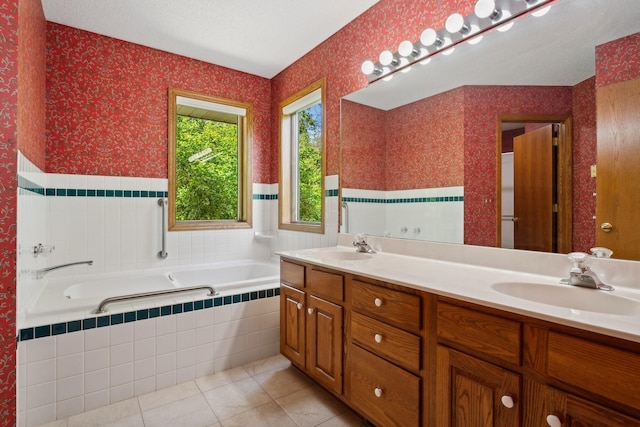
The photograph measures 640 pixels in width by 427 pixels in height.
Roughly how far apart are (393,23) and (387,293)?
1.80 m

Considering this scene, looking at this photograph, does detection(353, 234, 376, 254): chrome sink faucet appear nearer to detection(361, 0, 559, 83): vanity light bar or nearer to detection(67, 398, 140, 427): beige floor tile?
detection(361, 0, 559, 83): vanity light bar

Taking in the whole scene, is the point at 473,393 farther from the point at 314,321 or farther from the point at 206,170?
the point at 206,170

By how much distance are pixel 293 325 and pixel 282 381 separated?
0.37m

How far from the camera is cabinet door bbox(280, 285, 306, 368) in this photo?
6.52 feet

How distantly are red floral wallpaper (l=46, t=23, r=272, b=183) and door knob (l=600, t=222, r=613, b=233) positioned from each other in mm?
3094

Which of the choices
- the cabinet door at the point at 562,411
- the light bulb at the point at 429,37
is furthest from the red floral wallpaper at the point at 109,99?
the cabinet door at the point at 562,411

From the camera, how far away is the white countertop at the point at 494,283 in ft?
2.78

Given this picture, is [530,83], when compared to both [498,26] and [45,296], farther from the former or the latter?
[45,296]

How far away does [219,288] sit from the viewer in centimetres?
231

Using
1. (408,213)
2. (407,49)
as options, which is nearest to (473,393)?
(408,213)

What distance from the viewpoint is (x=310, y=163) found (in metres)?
3.16

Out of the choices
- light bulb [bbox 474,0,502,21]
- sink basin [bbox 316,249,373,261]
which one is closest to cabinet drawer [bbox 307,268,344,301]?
sink basin [bbox 316,249,373,261]

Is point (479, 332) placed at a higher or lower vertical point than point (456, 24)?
lower

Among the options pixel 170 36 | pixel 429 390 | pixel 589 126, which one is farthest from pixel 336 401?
pixel 170 36
